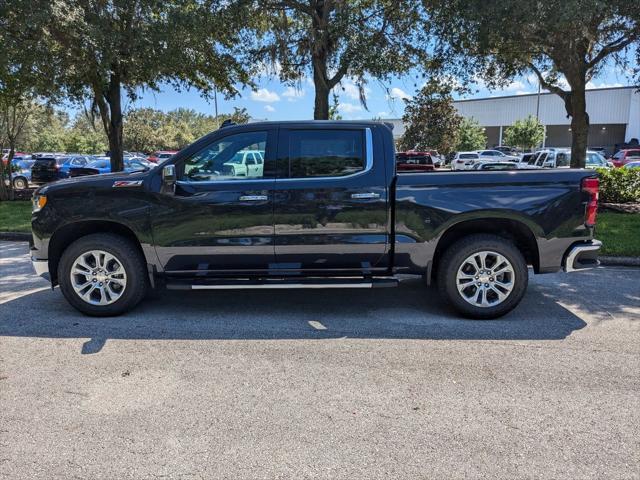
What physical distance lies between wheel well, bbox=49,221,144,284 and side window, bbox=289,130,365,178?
1864 millimetres

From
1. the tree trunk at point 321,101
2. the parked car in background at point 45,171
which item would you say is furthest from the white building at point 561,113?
the tree trunk at point 321,101

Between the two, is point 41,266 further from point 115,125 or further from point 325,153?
point 115,125

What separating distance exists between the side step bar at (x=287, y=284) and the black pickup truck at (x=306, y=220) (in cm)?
2

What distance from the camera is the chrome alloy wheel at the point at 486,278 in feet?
17.2

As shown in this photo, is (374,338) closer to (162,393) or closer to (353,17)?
(162,393)

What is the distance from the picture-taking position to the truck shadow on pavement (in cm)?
494

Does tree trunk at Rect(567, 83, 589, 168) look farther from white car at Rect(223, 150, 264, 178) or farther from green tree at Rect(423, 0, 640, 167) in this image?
white car at Rect(223, 150, 264, 178)

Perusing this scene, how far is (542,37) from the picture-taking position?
1132 cm

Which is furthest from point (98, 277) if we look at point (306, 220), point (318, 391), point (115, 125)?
point (115, 125)

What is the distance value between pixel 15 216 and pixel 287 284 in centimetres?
1098

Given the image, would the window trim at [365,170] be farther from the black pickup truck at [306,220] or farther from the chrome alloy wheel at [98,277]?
the chrome alloy wheel at [98,277]

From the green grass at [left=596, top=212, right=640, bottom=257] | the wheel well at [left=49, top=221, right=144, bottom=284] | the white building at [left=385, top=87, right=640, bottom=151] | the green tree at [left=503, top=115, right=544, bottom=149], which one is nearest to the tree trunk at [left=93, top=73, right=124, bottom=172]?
the wheel well at [left=49, top=221, right=144, bottom=284]

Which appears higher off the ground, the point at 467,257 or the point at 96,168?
the point at 96,168

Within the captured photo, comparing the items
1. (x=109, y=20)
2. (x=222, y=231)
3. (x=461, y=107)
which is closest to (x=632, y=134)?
(x=461, y=107)
